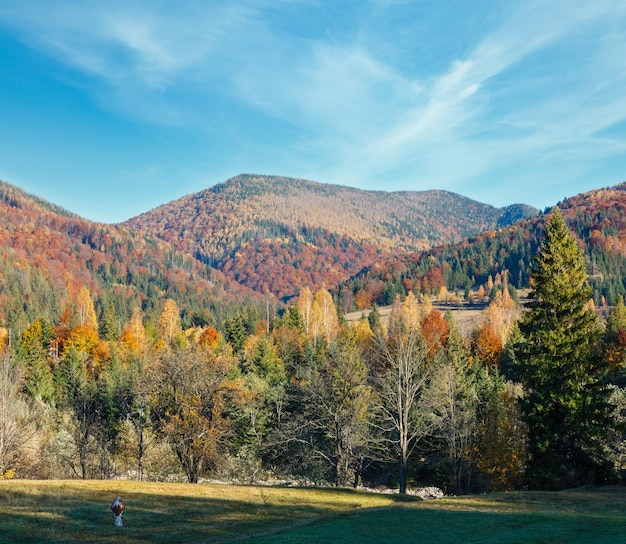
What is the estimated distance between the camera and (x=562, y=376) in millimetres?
34375

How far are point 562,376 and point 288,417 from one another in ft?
123

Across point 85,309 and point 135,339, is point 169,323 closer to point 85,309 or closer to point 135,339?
point 135,339

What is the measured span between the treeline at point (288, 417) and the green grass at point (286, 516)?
1092 cm

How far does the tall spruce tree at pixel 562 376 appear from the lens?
33000mm

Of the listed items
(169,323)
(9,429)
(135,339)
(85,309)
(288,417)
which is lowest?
(9,429)

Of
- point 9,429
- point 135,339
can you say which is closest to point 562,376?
point 9,429

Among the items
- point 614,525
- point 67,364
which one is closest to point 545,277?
point 614,525

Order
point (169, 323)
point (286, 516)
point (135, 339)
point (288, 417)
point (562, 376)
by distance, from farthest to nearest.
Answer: point (169, 323) → point (135, 339) → point (288, 417) → point (562, 376) → point (286, 516)

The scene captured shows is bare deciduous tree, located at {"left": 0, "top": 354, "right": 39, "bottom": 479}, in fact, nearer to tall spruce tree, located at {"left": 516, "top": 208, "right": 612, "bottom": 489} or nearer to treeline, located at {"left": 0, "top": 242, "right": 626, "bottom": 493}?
treeline, located at {"left": 0, "top": 242, "right": 626, "bottom": 493}

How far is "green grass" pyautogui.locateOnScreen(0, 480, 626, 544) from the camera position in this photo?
1743 cm

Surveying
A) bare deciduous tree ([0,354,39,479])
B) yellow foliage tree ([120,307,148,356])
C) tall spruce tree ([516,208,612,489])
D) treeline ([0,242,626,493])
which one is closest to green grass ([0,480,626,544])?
tall spruce tree ([516,208,612,489])

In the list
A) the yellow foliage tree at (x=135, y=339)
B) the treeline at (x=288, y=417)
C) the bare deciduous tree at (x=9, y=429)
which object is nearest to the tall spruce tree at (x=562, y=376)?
the treeline at (x=288, y=417)

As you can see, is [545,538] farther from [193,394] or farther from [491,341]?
[491,341]

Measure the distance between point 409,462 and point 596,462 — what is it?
2845cm
